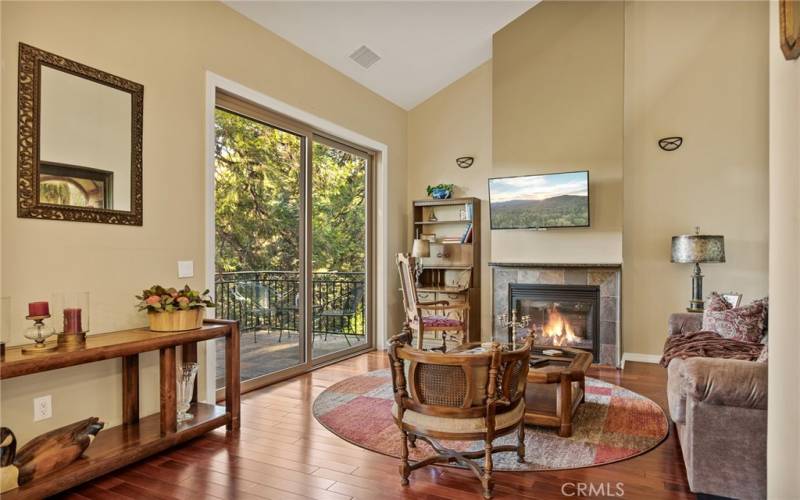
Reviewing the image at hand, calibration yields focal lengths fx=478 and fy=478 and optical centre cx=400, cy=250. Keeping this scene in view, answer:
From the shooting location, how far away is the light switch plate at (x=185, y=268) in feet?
11.6

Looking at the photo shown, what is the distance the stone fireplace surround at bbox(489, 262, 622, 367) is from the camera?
17.1 ft

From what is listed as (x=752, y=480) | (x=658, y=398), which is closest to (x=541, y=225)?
(x=658, y=398)

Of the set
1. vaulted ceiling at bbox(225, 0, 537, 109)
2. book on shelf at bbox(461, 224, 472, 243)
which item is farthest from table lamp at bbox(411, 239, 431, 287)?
vaulted ceiling at bbox(225, 0, 537, 109)

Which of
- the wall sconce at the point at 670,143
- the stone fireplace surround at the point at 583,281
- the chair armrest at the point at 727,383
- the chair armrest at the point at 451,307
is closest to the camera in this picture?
the chair armrest at the point at 727,383

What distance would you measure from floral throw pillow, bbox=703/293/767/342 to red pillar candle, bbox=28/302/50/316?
4394mm

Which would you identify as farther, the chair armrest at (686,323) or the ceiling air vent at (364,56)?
the ceiling air vent at (364,56)

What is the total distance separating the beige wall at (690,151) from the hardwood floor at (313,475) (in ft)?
8.86

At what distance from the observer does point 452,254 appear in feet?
21.2

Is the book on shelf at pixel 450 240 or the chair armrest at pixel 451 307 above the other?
the book on shelf at pixel 450 240

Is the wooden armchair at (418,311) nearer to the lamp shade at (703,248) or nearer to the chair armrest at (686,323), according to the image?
the chair armrest at (686,323)

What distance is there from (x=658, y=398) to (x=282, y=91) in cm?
436

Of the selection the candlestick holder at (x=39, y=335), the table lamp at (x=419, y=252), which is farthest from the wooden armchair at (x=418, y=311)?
the candlestick holder at (x=39, y=335)

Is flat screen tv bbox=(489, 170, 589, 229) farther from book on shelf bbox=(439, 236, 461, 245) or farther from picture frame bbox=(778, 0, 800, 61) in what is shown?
picture frame bbox=(778, 0, 800, 61)

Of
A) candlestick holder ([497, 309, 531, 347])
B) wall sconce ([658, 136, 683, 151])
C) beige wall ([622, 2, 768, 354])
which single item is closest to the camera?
candlestick holder ([497, 309, 531, 347])
